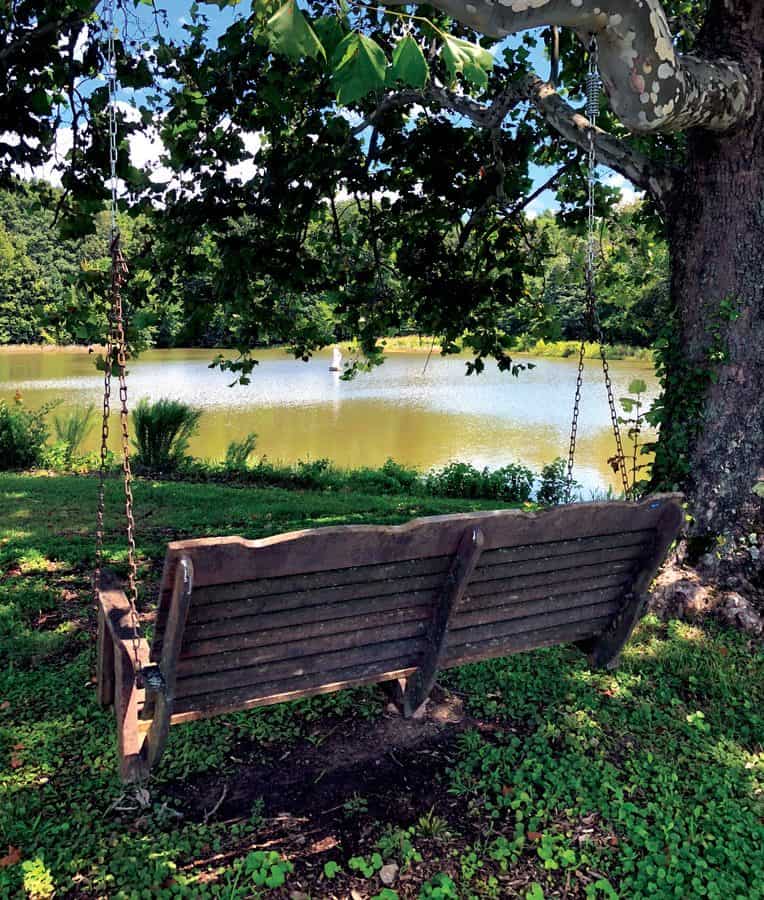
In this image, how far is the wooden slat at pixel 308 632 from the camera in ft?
7.41

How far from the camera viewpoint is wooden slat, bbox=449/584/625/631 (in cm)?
276

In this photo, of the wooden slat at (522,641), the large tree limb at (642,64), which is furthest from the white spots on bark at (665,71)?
the wooden slat at (522,641)

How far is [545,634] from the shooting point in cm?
301

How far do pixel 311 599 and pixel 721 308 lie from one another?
10.5ft

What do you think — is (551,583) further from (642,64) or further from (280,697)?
(642,64)

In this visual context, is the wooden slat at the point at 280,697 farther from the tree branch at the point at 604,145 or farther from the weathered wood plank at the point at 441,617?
the tree branch at the point at 604,145

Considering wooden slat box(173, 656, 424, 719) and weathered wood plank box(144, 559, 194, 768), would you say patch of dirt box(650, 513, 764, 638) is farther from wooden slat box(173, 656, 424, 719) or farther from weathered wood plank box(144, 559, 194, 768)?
weathered wood plank box(144, 559, 194, 768)

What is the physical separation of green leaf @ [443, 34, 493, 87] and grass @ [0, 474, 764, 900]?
100 inches

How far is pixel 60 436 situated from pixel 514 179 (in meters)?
9.06

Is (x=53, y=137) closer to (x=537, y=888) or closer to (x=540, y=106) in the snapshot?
(x=540, y=106)

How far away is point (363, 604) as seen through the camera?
2.47 meters

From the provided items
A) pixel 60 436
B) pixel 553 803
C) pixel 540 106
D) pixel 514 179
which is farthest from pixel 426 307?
pixel 60 436

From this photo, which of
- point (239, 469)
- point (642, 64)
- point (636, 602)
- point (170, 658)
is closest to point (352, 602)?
point (170, 658)

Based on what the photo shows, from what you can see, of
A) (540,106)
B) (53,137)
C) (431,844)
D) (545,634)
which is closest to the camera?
(431,844)
